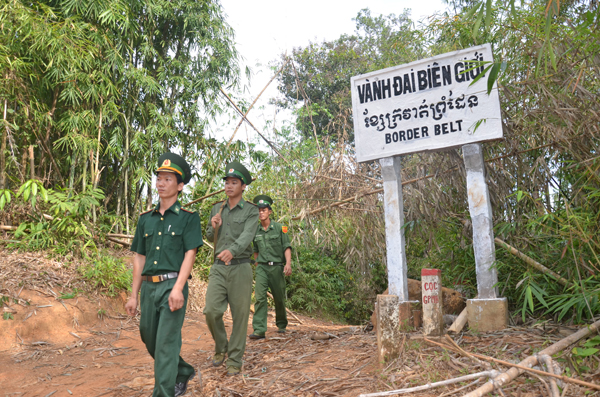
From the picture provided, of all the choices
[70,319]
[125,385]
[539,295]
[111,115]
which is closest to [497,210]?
[539,295]

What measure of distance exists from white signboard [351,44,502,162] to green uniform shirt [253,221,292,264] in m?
2.19

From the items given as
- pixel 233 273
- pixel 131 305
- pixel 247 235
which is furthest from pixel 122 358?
pixel 131 305

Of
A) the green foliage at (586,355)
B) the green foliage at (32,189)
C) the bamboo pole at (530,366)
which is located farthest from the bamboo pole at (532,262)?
the green foliage at (32,189)

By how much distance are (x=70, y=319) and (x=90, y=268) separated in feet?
3.21

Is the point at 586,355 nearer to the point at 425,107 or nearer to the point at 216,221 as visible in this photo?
the point at 425,107

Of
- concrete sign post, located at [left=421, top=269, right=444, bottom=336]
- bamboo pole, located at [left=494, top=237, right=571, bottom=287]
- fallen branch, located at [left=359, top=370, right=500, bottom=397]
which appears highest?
bamboo pole, located at [left=494, top=237, right=571, bottom=287]

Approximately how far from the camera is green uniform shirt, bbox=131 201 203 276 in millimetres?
3266

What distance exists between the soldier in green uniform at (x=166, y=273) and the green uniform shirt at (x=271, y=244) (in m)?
3.01

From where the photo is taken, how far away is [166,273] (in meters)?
3.26

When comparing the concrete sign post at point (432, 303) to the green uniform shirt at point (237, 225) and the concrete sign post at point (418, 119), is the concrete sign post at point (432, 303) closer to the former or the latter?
the concrete sign post at point (418, 119)

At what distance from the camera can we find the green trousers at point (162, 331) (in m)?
3.05

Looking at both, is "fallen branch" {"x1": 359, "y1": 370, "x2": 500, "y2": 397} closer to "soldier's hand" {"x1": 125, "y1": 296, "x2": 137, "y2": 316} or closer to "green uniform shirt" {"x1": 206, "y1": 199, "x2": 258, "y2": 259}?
"soldier's hand" {"x1": 125, "y1": 296, "x2": 137, "y2": 316}

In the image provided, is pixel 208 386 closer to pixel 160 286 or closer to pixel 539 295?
pixel 160 286

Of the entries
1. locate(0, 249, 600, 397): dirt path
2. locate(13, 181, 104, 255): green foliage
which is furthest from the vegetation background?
locate(0, 249, 600, 397): dirt path
